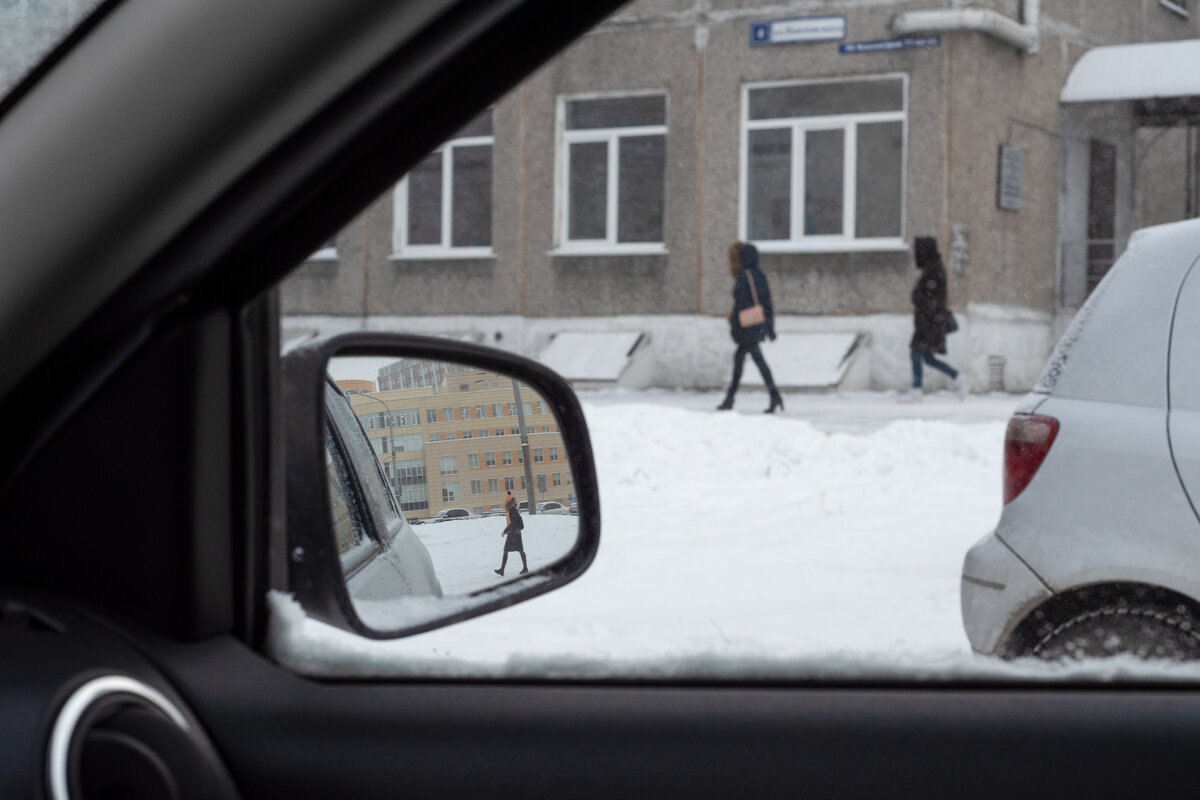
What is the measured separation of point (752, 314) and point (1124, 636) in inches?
28.5

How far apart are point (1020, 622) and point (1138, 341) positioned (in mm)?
539

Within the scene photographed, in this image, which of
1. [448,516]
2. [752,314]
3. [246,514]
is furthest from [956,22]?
[246,514]

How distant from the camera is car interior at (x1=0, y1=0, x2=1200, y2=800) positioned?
917 millimetres

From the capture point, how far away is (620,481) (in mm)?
1795

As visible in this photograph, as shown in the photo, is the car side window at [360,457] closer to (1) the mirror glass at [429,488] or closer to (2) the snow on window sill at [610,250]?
(1) the mirror glass at [429,488]

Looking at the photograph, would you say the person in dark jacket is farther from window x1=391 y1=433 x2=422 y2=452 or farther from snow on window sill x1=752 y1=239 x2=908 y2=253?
window x1=391 y1=433 x2=422 y2=452

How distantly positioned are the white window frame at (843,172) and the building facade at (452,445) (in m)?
0.44

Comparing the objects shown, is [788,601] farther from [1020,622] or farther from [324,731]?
[324,731]

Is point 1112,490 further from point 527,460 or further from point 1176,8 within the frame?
point 527,460

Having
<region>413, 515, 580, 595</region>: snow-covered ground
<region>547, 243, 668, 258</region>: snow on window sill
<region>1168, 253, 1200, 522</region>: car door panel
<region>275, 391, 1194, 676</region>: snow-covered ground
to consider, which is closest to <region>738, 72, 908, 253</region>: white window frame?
<region>547, 243, 668, 258</region>: snow on window sill

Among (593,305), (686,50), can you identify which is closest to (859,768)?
(593,305)

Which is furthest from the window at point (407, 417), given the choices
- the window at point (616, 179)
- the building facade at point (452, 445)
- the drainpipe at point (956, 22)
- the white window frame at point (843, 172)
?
the drainpipe at point (956, 22)

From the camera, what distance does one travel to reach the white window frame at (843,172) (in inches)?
56.4

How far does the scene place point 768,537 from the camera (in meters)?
2.25
